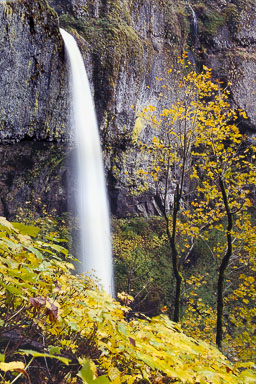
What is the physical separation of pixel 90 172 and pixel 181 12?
11100mm

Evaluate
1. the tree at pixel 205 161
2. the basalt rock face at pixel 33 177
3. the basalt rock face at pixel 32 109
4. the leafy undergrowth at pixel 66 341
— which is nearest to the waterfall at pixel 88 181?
the basalt rock face at pixel 32 109

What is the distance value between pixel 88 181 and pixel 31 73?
14.4ft

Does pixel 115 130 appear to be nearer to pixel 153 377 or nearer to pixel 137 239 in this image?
pixel 137 239

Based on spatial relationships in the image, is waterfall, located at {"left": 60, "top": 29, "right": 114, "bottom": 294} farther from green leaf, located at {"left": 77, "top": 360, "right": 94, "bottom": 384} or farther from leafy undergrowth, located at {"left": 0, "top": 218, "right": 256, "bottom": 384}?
green leaf, located at {"left": 77, "top": 360, "right": 94, "bottom": 384}

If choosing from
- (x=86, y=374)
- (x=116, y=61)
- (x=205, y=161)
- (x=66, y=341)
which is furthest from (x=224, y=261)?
(x=116, y=61)

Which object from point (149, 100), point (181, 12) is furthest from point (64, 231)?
point (181, 12)

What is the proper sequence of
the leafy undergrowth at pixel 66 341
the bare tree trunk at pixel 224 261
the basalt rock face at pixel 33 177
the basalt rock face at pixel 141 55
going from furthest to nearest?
1. the basalt rock face at pixel 141 55
2. the basalt rock face at pixel 33 177
3. the bare tree trunk at pixel 224 261
4. the leafy undergrowth at pixel 66 341

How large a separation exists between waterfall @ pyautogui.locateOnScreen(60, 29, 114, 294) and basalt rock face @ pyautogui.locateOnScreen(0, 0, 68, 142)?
0.63 metres

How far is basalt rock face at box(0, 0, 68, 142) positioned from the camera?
7.08 meters

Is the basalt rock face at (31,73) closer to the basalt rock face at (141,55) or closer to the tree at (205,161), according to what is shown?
the basalt rock face at (141,55)

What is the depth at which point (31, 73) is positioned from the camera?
788 centimetres

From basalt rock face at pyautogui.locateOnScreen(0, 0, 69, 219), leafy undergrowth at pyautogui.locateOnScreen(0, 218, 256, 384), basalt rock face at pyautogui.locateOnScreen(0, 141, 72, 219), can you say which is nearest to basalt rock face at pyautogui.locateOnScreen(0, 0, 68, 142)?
basalt rock face at pyautogui.locateOnScreen(0, 0, 69, 219)

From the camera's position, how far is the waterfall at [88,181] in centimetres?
946

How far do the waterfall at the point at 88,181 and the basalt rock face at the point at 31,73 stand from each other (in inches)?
24.9
